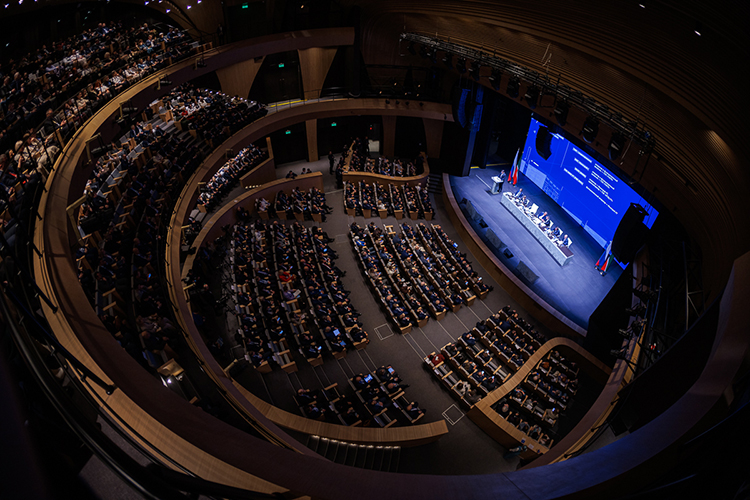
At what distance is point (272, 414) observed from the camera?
307 inches

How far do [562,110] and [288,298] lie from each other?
9.05 meters

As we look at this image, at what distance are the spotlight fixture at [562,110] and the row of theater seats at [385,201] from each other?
6551 millimetres

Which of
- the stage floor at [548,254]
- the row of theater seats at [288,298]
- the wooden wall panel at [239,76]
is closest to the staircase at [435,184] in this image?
the stage floor at [548,254]

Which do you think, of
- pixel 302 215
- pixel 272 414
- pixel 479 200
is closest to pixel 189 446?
pixel 272 414

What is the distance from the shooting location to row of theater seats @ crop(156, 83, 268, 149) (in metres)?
14.2

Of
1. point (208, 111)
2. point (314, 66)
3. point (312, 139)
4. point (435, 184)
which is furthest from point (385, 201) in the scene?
point (208, 111)

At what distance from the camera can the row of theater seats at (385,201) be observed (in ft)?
52.7

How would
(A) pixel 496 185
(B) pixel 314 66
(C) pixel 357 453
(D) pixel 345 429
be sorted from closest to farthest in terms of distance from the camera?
(D) pixel 345 429
(C) pixel 357 453
(B) pixel 314 66
(A) pixel 496 185

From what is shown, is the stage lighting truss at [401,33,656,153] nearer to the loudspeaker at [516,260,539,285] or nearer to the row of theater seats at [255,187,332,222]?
the loudspeaker at [516,260,539,285]

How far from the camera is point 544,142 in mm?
15703

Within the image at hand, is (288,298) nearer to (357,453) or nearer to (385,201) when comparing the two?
(357,453)

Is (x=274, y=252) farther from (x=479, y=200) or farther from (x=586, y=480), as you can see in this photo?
(x=586, y=480)

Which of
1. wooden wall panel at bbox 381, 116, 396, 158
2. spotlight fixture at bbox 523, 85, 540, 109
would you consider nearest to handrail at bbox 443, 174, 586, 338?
wooden wall panel at bbox 381, 116, 396, 158

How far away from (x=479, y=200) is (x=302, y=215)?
7.78 m
